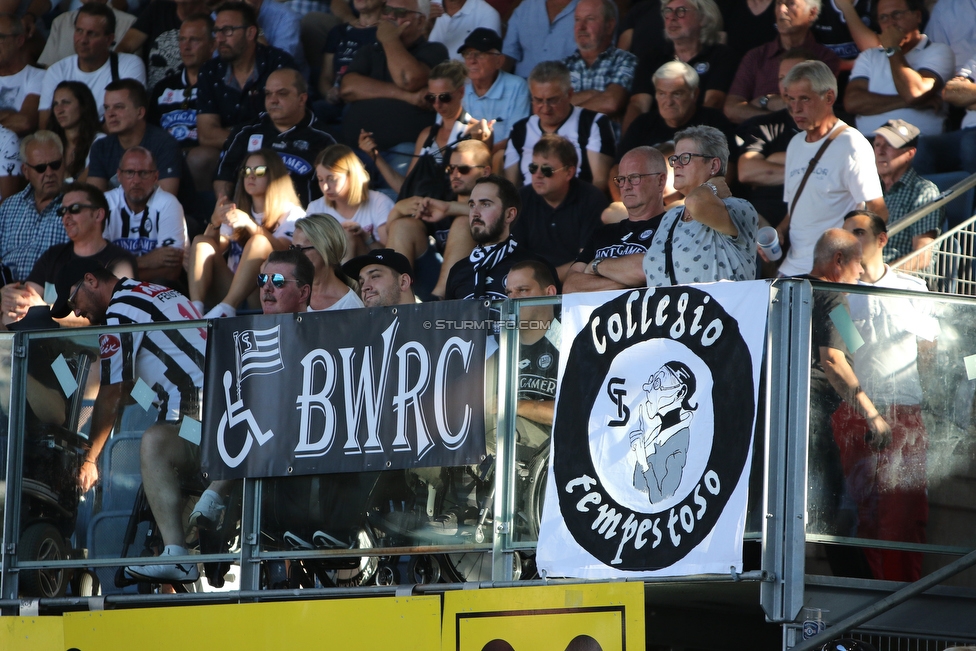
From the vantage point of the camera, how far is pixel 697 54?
953 centimetres

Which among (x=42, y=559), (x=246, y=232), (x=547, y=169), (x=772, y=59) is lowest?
(x=42, y=559)

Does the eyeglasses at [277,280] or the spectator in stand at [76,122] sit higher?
the spectator in stand at [76,122]

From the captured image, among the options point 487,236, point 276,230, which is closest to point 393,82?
point 276,230

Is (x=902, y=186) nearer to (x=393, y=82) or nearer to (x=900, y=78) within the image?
(x=900, y=78)

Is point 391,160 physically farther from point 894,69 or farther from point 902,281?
point 902,281

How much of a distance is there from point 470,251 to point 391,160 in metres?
1.96

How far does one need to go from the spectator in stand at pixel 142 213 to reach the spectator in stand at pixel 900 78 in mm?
4673

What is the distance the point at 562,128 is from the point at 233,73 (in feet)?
10.8

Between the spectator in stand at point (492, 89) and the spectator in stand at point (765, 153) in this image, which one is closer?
the spectator in stand at point (765, 153)

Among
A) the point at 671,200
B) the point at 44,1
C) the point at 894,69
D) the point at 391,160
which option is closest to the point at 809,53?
the point at 894,69

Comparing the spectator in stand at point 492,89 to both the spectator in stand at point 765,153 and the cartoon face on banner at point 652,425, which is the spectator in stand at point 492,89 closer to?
the spectator in stand at point 765,153

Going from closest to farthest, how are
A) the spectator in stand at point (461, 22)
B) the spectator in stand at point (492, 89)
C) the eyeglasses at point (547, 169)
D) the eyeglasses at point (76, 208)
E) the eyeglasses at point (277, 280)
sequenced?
the eyeglasses at point (277, 280) < the eyeglasses at point (547, 169) < the eyeglasses at point (76, 208) < the spectator in stand at point (492, 89) < the spectator in stand at point (461, 22)

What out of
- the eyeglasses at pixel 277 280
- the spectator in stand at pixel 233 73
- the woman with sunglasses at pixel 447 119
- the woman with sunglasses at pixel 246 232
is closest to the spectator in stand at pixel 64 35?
the spectator in stand at pixel 233 73

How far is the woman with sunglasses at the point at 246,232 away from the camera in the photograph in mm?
9281
